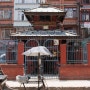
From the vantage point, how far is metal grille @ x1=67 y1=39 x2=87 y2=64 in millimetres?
21656

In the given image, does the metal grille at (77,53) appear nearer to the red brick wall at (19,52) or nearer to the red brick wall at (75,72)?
the red brick wall at (75,72)

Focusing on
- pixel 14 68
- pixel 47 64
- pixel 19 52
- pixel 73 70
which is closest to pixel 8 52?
pixel 19 52

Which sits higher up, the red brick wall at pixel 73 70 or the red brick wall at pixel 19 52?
the red brick wall at pixel 19 52

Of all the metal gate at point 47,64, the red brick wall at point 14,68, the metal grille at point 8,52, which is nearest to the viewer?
the red brick wall at point 14,68

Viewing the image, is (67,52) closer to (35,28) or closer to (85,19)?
(35,28)

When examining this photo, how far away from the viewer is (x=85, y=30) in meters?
56.7

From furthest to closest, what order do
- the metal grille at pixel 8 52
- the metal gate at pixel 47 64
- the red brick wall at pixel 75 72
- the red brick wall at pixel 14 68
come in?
1. the metal gate at pixel 47 64
2. the metal grille at pixel 8 52
3. the red brick wall at pixel 75 72
4. the red brick wall at pixel 14 68

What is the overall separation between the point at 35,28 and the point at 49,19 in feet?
4.16

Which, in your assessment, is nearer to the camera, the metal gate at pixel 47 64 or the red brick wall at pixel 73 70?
the red brick wall at pixel 73 70

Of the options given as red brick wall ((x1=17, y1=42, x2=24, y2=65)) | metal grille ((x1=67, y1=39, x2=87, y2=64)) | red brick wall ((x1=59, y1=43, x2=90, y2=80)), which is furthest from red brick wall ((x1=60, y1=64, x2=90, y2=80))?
red brick wall ((x1=17, y1=42, x2=24, y2=65))

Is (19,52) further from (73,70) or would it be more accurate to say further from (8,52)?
(73,70)

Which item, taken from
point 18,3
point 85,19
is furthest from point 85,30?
point 18,3

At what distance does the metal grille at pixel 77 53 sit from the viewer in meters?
21.7

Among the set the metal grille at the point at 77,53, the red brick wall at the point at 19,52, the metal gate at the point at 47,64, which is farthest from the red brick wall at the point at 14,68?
the metal grille at the point at 77,53
